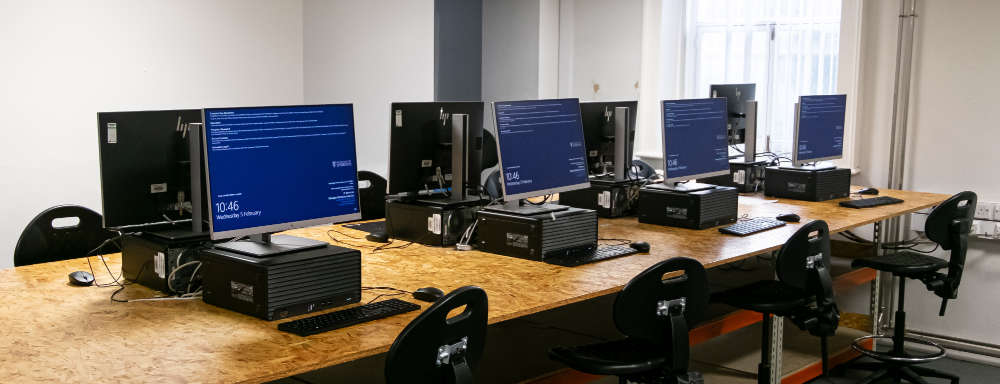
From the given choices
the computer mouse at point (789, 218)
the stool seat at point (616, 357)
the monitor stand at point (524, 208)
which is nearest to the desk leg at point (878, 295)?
the computer mouse at point (789, 218)

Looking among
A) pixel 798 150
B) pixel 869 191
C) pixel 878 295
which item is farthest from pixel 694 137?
pixel 878 295

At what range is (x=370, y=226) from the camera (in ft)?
12.6

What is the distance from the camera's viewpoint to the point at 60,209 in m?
A: 3.25

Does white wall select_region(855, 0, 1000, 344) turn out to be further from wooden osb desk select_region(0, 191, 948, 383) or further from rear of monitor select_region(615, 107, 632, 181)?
wooden osb desk select_region(0, 191, 948, 383)

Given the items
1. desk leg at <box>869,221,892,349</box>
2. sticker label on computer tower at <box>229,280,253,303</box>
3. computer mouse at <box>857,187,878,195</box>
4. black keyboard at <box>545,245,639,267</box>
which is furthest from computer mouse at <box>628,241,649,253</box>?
computer mouse at <box>857,187,878,195</box>

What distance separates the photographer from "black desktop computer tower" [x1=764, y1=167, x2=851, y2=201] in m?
4.75

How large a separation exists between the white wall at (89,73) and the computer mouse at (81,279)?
1525 mm

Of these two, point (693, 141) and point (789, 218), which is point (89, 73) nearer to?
point (693, 141)

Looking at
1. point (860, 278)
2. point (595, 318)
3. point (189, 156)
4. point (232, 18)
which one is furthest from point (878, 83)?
point (189, 156)

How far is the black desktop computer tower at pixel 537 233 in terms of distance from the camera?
3.09m

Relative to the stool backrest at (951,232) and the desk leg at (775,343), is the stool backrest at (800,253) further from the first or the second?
the stool backrest at (951,232)

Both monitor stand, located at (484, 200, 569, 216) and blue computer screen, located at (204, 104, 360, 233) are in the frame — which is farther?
monitor stand, located at (484, 200, 569, 216)

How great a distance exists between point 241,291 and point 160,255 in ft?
1.30

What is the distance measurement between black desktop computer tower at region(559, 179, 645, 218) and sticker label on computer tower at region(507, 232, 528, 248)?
34.9 inches
